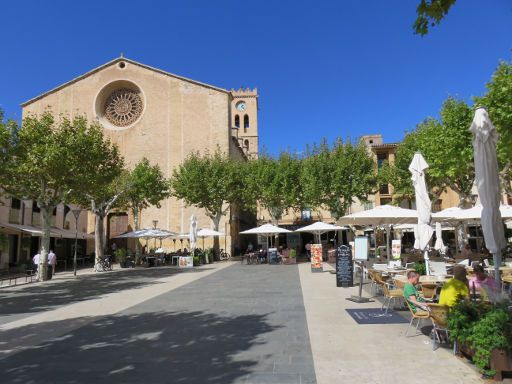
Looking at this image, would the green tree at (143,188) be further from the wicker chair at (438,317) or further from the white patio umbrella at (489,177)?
the white patio umbrella at (489,177)

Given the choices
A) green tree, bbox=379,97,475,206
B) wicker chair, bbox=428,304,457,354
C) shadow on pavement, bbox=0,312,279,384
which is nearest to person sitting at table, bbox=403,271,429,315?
wicker chair, bbox=428,304,457,354

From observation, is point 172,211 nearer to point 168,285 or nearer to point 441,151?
point 168,285

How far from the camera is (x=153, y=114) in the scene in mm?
39250

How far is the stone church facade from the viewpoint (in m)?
38.1

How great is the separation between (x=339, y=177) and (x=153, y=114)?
66.1ft

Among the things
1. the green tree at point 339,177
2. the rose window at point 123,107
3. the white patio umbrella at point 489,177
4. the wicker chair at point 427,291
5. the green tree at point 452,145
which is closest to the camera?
the white patio umbrella at point 489,177

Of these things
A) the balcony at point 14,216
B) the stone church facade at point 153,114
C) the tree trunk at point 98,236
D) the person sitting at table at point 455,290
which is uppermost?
the stone church facade at point 153,114

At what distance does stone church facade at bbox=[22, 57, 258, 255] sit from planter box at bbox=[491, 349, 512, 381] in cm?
3255

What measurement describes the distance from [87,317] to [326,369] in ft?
20.1

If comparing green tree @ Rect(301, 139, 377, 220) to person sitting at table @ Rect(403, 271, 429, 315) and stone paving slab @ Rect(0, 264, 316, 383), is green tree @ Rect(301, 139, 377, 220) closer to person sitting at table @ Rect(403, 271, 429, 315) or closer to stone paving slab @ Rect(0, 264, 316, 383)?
stone paving slab @ Rect(0, 264, 316, 383)

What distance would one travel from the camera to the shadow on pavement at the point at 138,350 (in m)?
4.92

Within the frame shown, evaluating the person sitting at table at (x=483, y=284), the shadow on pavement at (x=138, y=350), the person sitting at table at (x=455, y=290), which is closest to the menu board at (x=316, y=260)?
the shadow on pavement at (x=138, y=350)

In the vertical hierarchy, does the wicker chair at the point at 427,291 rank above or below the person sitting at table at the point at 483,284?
below

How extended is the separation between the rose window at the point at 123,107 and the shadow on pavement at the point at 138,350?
112ft
